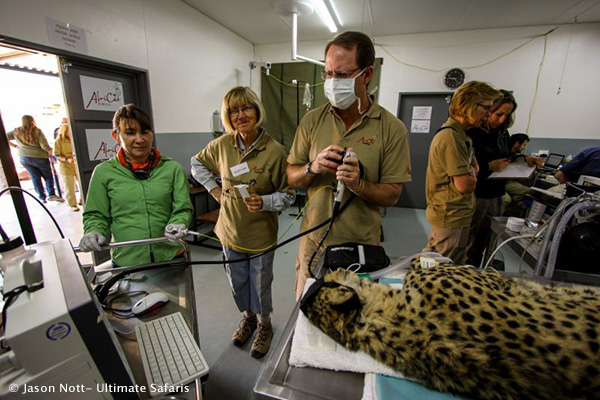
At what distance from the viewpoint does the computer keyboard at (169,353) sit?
2.18 feet

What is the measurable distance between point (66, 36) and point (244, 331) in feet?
9.10

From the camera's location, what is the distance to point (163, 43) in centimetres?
307

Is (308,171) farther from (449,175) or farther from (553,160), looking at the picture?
(553,160)

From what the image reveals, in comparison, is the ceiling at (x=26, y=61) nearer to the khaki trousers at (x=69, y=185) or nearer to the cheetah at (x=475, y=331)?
the khaki trousers at (x=69, y=185)

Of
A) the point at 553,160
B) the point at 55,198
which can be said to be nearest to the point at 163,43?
the point at 55,198

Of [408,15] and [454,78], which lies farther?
[454,78]

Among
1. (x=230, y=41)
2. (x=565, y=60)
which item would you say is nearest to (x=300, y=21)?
(x=230, y=41)

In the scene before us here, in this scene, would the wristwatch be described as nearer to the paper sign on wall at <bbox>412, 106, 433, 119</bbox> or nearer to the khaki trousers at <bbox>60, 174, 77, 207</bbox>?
the paper sign on wall at <bbox>412, 106, 433, 119</bbox>

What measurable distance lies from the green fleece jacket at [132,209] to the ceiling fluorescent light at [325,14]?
307 centimetres

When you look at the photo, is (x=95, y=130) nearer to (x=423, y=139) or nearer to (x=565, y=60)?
(x=423, y=139)

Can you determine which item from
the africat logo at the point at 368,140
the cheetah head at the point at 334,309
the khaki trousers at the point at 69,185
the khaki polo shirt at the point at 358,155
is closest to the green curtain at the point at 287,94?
the khaki trousers at the point at 69,185

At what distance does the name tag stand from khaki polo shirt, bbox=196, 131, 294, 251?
2cm

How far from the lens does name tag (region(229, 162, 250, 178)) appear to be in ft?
4.68

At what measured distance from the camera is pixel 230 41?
431 centimetres
